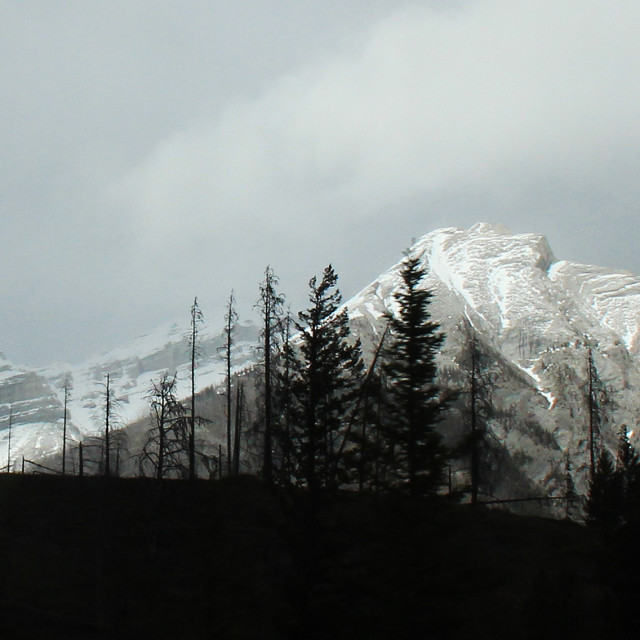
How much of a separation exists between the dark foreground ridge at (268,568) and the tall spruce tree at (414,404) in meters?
1.93

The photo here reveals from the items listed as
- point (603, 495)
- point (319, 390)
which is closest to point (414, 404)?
point (319, 390)

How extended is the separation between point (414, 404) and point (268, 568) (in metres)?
9.09

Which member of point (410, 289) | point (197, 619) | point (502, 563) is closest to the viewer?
point (197, 619)

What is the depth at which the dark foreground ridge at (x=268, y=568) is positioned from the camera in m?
24.4

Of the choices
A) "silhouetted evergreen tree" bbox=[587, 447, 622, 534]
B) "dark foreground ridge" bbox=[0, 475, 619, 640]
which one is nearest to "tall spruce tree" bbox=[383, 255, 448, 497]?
"dark foreground ridge" bbox=[0, 475, 619, 640]

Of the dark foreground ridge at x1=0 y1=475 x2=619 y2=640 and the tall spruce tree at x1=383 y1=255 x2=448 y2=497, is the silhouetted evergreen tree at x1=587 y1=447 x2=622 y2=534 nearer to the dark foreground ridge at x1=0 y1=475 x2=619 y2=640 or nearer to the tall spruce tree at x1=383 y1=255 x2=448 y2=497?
the dark foreground ridge at x1=0 y1=475 x2=619 y2=640

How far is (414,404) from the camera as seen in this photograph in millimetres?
31641

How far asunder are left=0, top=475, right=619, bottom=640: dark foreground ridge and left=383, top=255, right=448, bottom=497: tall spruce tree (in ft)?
6.33

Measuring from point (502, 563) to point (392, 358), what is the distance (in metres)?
13.5

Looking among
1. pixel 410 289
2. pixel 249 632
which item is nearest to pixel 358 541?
pixel 249 632

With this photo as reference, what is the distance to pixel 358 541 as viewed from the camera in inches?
1065

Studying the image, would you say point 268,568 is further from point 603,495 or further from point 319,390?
point 603,495

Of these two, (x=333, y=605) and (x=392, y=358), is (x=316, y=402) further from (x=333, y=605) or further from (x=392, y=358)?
(x=333, y=605)

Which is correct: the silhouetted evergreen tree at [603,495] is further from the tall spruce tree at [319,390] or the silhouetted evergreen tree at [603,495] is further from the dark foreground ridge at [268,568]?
the tall spruce tree at [319,390]
